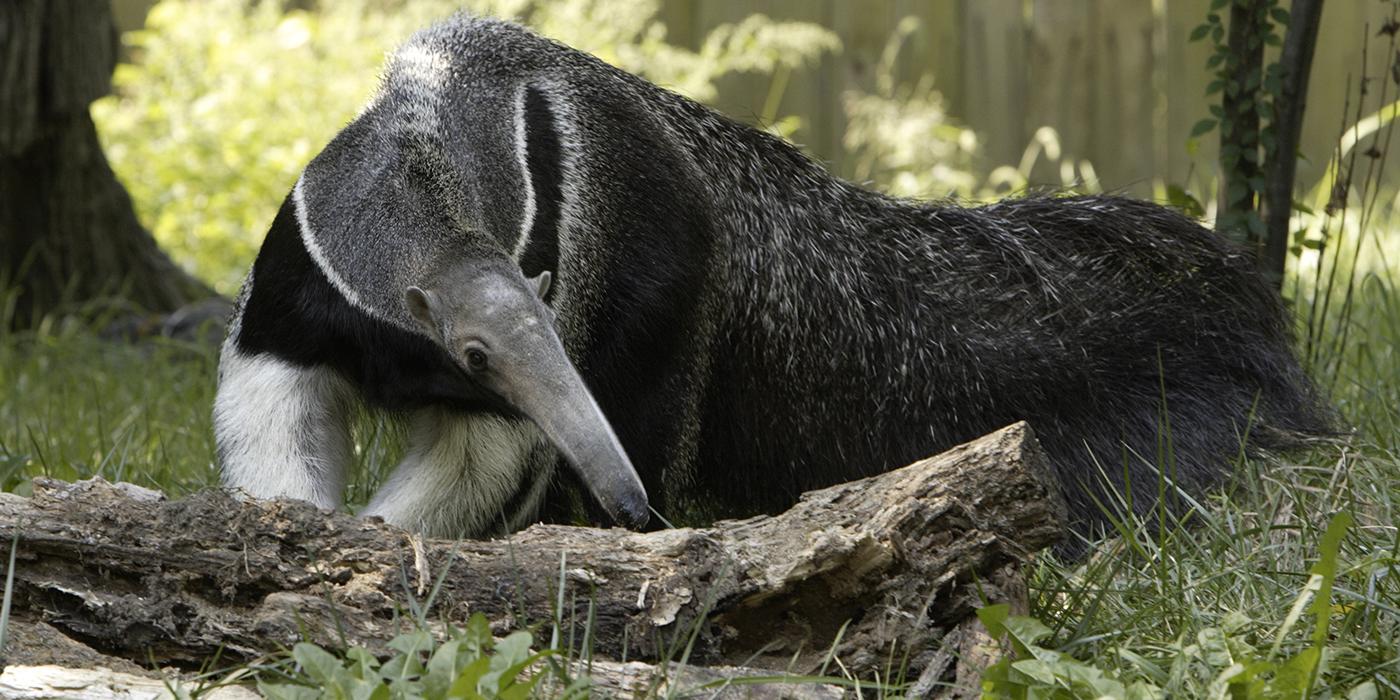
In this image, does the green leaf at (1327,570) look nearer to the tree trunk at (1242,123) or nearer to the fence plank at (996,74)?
the tree trunk at (1242,123)

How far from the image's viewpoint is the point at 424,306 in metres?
3.18

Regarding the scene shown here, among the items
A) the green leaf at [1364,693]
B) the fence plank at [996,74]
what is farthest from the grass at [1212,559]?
the fence plank at [996,74]

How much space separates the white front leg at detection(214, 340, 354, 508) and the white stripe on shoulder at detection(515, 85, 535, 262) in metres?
0.56

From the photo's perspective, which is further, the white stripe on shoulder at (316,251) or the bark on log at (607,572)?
the white stripe on shoulder at (316,251)

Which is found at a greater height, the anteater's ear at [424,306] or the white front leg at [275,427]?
the anteater's ear at [424,306]

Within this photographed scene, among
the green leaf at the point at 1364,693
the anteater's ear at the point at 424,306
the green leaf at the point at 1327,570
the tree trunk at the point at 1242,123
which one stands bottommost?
the green leaf at the point at 1364,693

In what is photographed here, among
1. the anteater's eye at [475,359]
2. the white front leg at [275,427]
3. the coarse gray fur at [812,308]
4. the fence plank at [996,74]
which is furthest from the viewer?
the fence plank at [996,74]

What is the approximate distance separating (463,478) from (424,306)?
68 cm

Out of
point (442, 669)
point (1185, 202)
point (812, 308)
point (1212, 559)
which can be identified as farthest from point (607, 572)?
point (1185, 202)

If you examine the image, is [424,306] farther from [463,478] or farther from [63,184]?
[63,184]

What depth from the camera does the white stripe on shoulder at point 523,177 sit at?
3.56 metres

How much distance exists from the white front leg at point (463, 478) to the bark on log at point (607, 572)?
31.0 inches

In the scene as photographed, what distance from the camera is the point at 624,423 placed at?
387 centimetres

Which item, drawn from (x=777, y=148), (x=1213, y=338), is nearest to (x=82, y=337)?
(x=777, y=148)
